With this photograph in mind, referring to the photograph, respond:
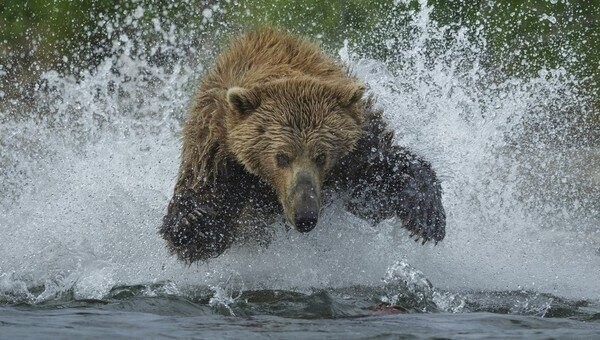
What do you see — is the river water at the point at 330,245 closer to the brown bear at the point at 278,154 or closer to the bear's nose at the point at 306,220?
the brown bear at the point at 278,154

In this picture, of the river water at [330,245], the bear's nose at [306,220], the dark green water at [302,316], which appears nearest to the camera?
the dark green water at [302,316]

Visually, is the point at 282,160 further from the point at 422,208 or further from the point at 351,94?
the point at 422,208

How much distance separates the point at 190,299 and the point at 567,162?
6182 mm

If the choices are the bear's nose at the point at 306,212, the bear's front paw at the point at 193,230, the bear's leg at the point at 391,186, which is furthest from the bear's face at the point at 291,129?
the bear's front paw at the point at 193,230

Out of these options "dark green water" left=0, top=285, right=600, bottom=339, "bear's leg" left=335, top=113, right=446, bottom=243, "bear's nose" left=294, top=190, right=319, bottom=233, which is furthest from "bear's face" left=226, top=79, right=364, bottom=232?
"dark green water" left=0, top=285, right=600, bottom=339

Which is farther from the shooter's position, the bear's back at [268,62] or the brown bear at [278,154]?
the bear's back at [268,62]

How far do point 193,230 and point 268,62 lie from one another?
1165 millimetres

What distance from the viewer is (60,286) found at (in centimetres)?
665

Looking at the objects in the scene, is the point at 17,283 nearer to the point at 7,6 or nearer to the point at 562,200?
the point at 562,200

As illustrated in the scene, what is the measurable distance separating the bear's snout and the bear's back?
842mm

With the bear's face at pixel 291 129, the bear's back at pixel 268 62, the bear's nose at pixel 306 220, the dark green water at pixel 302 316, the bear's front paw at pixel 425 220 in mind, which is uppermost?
the bear's back at pixel 268 62

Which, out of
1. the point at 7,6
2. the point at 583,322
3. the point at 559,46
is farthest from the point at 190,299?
the point at 7,6

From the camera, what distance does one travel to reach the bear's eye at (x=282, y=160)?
6617 millimetres

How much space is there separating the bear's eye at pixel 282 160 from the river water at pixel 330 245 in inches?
29.1
